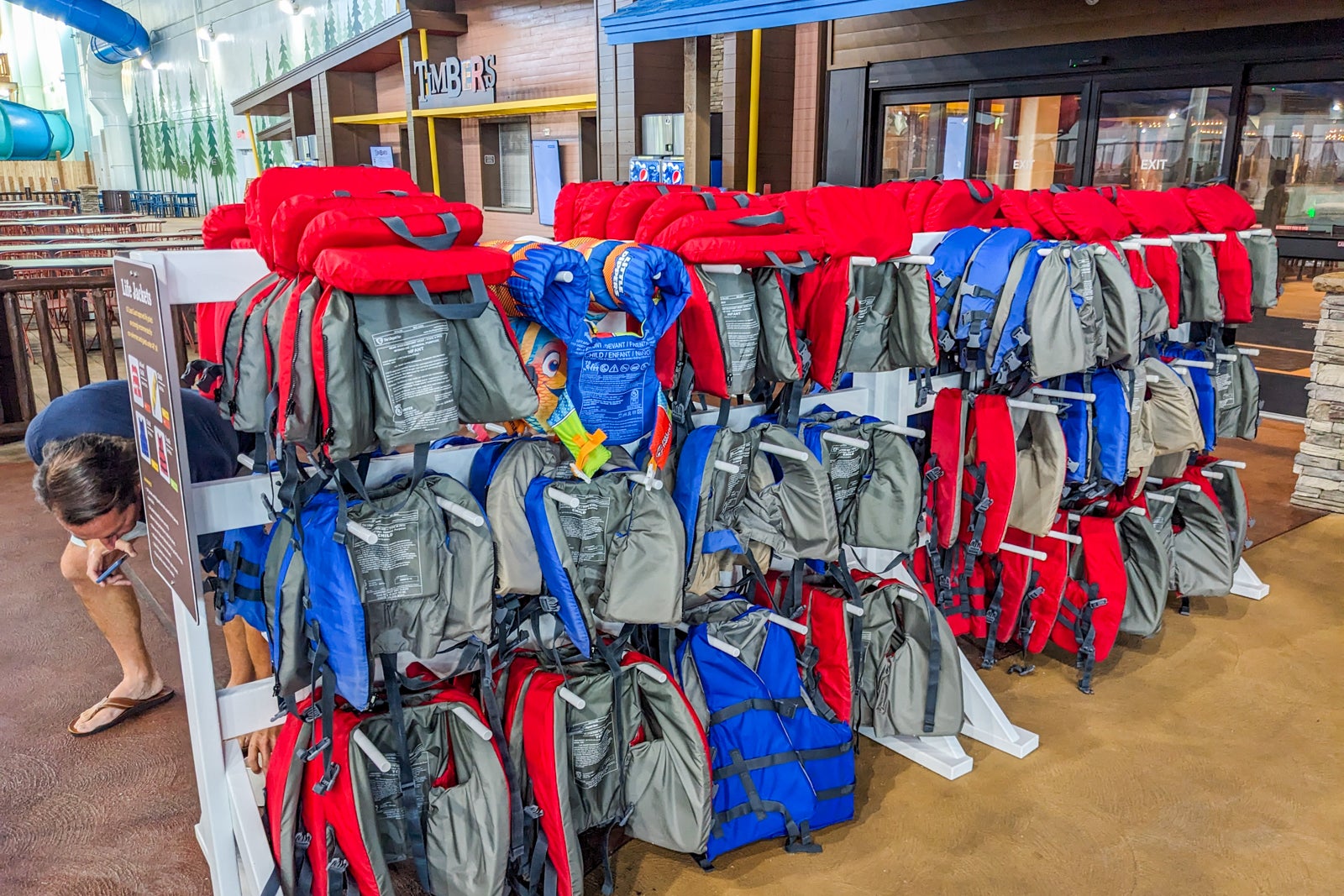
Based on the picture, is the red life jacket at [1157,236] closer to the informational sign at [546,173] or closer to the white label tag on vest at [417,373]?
the white label tag on vest at [417,373]

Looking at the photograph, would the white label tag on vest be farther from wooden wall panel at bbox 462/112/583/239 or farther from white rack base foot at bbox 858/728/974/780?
wooden wall panel at bbox 462/112/583/239

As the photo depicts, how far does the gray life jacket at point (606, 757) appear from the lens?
2.30 metres

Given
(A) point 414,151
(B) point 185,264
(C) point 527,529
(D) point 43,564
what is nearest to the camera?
(B) point 185,264

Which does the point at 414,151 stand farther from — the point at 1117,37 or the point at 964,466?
the point at 964,466

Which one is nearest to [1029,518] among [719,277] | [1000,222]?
[1000,222]

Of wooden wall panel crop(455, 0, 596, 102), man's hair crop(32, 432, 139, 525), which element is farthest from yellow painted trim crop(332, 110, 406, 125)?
man's hair crop(32, 432, 139, 525)

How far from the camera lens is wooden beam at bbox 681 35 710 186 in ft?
23.1

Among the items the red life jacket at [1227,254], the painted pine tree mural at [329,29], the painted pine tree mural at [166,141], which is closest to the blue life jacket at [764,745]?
the red life jacket at [1227,254]

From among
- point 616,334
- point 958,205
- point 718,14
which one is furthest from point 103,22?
point 616,334

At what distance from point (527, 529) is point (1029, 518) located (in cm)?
188

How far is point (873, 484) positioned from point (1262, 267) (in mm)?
2280

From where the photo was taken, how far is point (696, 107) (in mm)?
7047

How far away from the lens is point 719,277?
2412 mm

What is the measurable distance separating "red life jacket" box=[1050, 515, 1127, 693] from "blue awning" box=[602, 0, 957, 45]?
→ 10.5 ft
